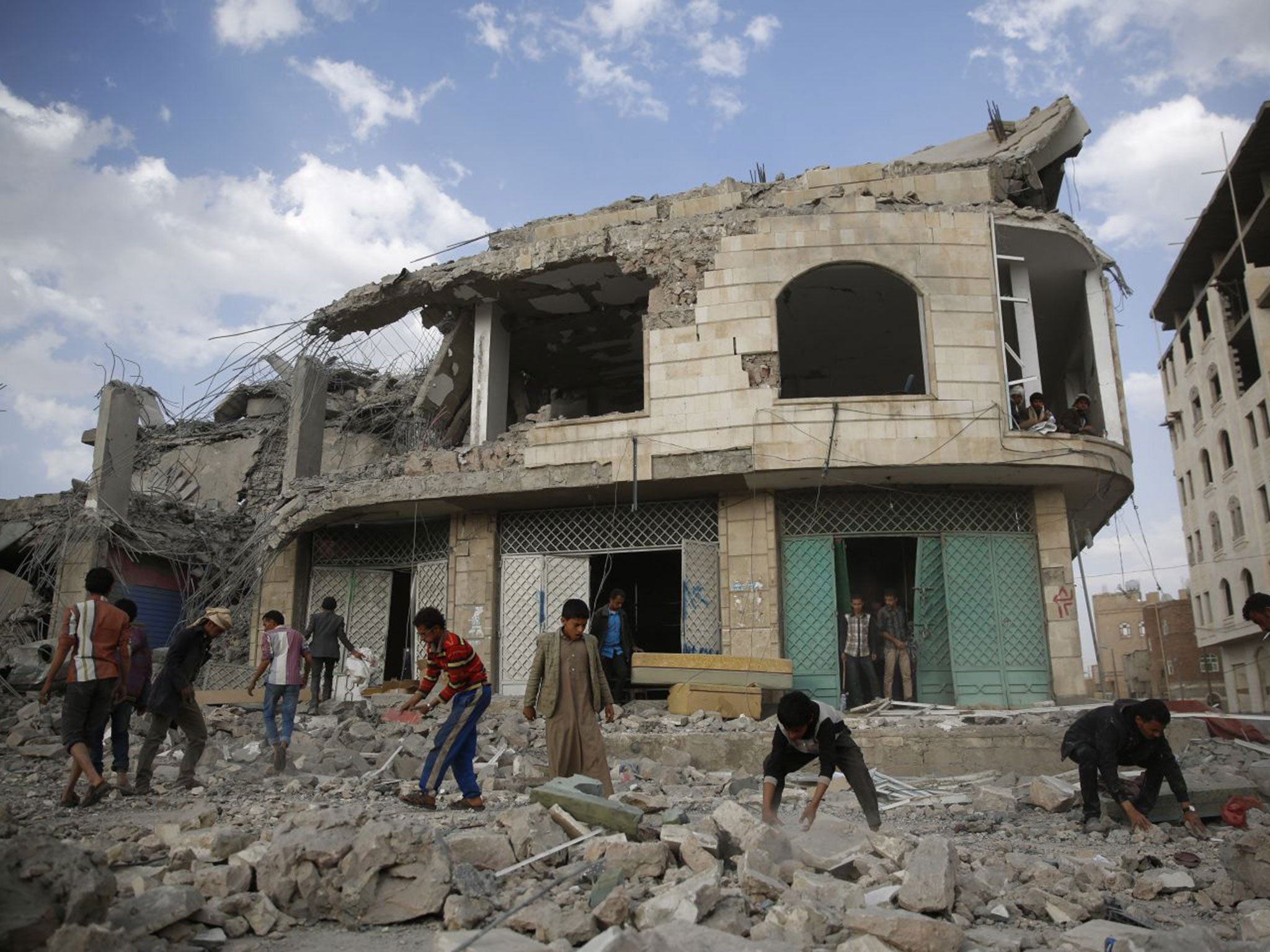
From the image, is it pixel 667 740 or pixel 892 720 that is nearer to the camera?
pixel 667 740

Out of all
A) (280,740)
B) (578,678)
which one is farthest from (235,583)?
(578,678)

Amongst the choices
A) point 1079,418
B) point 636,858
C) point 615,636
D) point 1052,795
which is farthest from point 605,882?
point 1079,418

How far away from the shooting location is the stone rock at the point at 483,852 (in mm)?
4195

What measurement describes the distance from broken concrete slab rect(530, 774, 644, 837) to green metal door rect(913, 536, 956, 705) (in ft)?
25.7

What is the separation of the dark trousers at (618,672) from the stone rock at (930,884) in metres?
6.74

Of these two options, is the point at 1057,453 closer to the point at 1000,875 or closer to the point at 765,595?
the point at 765,595

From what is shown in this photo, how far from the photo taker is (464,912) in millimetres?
3705

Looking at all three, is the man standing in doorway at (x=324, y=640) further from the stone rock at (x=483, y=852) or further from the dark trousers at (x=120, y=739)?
the stone rock at (x=483, y=852)

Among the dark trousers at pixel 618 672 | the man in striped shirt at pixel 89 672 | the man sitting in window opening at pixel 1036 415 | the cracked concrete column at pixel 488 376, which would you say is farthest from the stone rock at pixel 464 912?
the cracked concrete column at pixel 488 376

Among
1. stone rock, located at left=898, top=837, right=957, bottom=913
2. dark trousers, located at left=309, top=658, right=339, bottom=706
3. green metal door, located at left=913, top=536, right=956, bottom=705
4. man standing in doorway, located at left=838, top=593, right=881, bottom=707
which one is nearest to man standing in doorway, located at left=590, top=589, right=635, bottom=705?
man standing in doorway, located at left=838, top=593, right=881, bottom=707

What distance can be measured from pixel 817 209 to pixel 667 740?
696cm

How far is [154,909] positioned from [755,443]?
896 cm

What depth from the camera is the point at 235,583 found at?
13.9 meters

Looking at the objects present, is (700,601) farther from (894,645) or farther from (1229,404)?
(1229,404)
